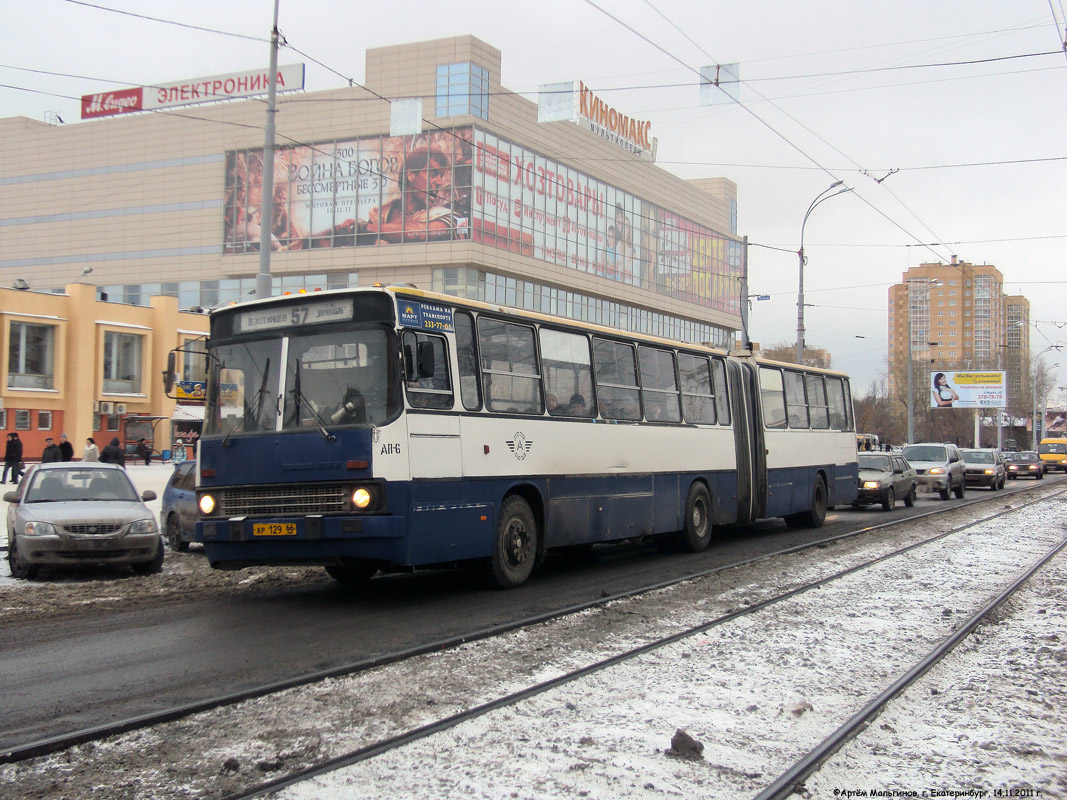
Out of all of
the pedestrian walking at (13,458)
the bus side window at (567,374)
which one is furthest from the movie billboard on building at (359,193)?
the bus side window at (567,374)

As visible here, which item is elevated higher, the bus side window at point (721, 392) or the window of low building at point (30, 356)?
the window of low building at point (30, 356)

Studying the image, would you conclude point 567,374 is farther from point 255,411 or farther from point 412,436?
point 255,411

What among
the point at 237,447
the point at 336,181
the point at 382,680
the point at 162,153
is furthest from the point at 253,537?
the point at 162,153

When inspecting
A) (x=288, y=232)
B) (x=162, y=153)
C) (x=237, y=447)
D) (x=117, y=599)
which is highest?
(x=162, y=153)

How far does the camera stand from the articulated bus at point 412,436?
904 cm

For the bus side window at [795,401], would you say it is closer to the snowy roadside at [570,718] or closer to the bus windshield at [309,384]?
the snowy roadside at [570,718]

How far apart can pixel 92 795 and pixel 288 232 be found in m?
61.1

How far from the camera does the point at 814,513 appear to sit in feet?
65.0

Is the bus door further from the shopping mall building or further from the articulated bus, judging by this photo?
the shopping mall building

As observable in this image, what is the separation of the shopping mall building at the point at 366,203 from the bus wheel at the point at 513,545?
4011 cm

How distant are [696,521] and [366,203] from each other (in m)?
49.1

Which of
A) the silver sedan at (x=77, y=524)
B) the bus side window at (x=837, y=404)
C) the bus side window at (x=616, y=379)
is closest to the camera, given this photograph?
the silver sedan at (x=77, y=524)

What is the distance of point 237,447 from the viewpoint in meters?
9.52

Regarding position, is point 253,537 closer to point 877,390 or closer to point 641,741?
point 641,741
